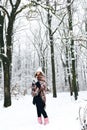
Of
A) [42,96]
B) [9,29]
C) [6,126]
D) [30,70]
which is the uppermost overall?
[9,29]

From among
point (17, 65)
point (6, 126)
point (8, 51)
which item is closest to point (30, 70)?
point (17, 65)

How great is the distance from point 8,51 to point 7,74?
4.36ft

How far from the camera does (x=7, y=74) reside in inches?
648

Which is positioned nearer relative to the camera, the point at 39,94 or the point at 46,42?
the point at 39,94

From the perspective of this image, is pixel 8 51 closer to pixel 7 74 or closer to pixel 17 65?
pixel 7 74

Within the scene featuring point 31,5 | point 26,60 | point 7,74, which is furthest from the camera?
point 26,60

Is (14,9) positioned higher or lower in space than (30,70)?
higher

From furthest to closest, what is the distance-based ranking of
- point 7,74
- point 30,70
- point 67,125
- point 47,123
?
point 30,70 → point 7,74 → point 47,123 → point 67,125

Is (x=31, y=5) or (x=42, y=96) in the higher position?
(x=31, y=5)

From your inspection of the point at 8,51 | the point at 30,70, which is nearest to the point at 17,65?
the point at 30,70

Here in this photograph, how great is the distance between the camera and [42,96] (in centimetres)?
952

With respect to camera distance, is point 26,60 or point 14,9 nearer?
point 14,9

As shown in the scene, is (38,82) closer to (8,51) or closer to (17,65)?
(8,51)

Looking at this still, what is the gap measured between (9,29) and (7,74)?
2529 mm
